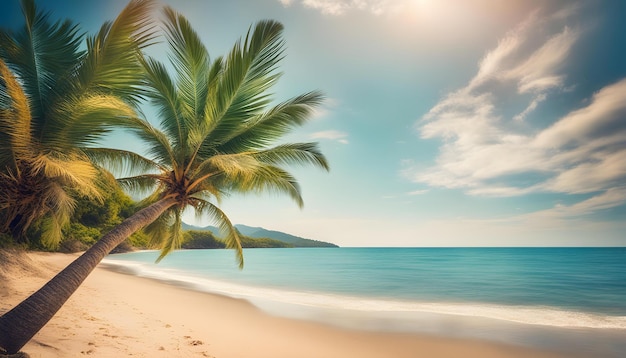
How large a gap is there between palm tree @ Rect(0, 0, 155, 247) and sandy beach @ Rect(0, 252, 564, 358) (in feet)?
7.98

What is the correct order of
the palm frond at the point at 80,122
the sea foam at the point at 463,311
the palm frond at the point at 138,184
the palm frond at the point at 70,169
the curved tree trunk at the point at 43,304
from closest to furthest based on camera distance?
1. the curved tree trunk at the point at 43,304
2. the palm frond at the point at 70,169
3. the palm frond at the point at 80,122
4. the palm frond at the point at 138,184
5. the sea foam at the point at 463,311

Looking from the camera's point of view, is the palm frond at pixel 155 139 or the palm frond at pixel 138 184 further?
the palm frond at pixel 138 184

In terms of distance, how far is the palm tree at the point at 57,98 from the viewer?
4.82 m

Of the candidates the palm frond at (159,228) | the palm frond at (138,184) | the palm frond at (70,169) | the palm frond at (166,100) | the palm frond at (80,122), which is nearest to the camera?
the palm frond at (70,169)

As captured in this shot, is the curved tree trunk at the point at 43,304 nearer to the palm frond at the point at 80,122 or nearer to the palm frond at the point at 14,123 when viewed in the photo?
the palm frond at the point at 80,122

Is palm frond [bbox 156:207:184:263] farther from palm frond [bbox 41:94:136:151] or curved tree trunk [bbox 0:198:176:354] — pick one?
curved tree trunk [bbox 0:198:176:354]

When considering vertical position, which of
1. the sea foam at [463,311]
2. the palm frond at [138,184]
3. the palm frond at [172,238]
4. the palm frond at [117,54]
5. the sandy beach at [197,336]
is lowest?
the sea foam at [463,311]

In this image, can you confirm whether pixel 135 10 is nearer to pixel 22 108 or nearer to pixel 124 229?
pixel 22 108

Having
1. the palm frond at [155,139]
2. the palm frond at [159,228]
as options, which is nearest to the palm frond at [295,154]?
the palm frond at [155,139]

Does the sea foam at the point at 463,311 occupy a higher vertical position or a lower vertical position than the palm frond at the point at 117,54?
lower

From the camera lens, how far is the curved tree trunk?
11.3 ft

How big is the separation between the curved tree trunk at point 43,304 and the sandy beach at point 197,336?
14.2 inches

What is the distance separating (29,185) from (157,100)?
3.03 meters

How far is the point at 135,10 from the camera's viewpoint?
15.4 ft
